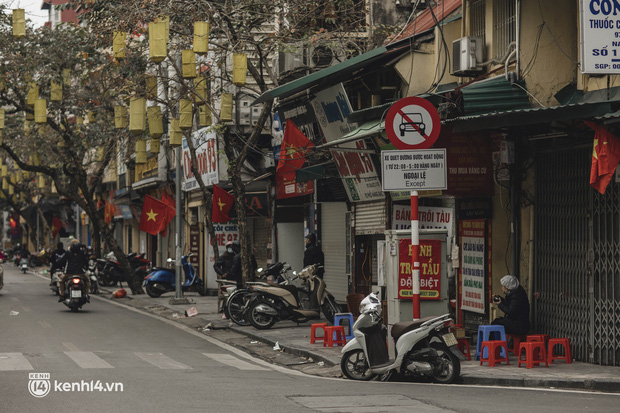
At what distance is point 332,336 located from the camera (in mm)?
15930

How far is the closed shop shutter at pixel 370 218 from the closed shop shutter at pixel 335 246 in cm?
160

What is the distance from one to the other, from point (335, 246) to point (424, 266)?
10629mm

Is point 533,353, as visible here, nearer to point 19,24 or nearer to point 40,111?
point 19,24

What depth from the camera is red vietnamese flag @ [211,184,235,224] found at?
26.4 m

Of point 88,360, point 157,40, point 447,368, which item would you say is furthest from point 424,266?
point 157,40

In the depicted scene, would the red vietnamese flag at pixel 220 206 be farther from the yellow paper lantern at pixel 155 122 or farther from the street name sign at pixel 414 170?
the street name sign at pixel 414 170

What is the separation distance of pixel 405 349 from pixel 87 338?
7.70m

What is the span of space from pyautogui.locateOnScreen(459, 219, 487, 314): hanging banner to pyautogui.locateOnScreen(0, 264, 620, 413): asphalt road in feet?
13.2

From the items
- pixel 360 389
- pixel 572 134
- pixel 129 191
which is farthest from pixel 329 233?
pixel 129 191

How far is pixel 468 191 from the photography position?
15.4 meters

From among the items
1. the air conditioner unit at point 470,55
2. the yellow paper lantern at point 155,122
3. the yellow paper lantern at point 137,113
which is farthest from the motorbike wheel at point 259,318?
the air conditioner unit at point 470,55

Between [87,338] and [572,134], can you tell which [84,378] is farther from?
[572,134]

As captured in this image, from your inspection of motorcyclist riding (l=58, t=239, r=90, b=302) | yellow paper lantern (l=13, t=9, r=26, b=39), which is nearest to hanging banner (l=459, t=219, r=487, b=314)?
yellow paper lantern (l=13, t=9, r=26, b=39)

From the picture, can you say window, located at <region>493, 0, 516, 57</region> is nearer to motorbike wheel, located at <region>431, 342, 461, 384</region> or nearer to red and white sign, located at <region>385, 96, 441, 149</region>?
red and white sign, located at <region>385, 96, 441, 149</region>
